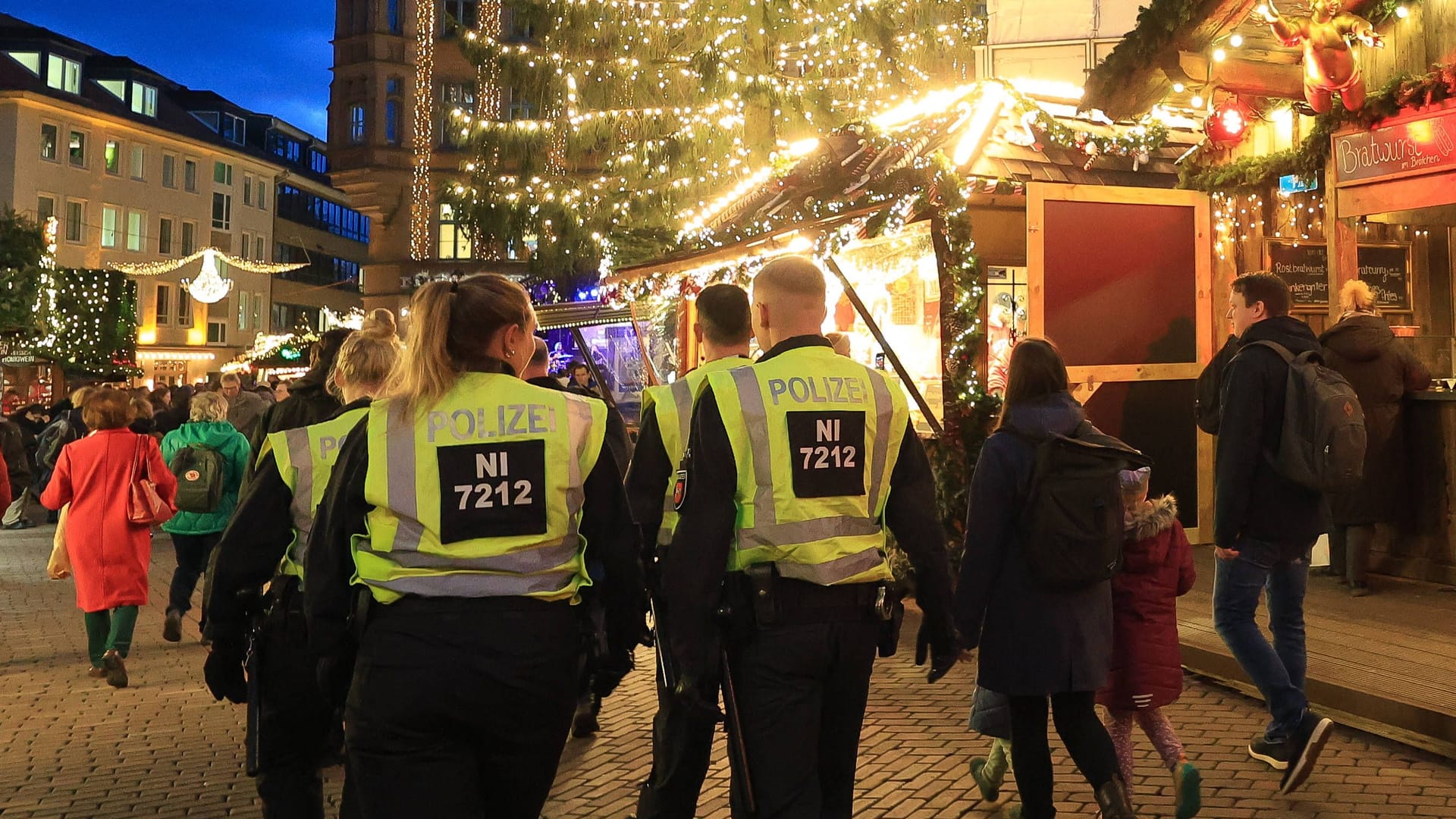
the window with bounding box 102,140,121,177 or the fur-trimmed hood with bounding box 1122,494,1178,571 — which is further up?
the window with bounding box 102,140,121,177

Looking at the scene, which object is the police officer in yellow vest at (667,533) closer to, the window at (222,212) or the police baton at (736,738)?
the police baton at (736,738)

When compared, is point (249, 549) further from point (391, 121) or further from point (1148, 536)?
point (391, 121)

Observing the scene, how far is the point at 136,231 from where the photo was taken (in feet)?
191

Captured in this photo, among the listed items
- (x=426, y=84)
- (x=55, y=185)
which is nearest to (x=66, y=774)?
(x=426, y=84)

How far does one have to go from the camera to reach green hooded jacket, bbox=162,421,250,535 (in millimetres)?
9781

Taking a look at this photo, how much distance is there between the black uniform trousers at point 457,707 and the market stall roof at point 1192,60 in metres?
7.77

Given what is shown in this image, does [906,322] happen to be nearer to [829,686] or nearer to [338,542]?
[829,686]

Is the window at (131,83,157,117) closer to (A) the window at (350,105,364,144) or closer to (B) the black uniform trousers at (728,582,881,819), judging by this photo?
(A) the window at (350,105,364,144)

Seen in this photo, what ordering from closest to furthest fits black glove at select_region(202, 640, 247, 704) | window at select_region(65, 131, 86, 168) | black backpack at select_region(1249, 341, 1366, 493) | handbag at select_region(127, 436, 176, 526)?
1. black glove at select_region(202, 640, 247, 704)
2. black backpack at select_region(1249, 341, 1366, 493)
3. handbag at select_region(127, 436, 176, 526)
4. window at select_region(65, 131, 86, 168)

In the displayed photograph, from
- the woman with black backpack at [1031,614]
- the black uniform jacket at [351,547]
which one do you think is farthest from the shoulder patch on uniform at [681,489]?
the woman with black backpack at [1031,614]

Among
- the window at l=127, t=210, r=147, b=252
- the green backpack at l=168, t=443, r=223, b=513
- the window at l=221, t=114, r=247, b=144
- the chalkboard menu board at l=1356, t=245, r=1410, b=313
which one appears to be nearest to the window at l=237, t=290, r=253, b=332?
the window at l=127, t=210, r=147, b=252

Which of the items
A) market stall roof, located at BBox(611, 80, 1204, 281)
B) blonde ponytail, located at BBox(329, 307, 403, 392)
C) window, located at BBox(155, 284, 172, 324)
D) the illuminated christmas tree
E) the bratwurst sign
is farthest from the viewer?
window, located at BBox(155, 284, 172, 324)

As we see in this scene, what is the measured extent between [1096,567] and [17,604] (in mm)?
10622

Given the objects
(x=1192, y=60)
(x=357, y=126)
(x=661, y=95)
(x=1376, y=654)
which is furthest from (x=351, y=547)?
(x=357, y=126)
